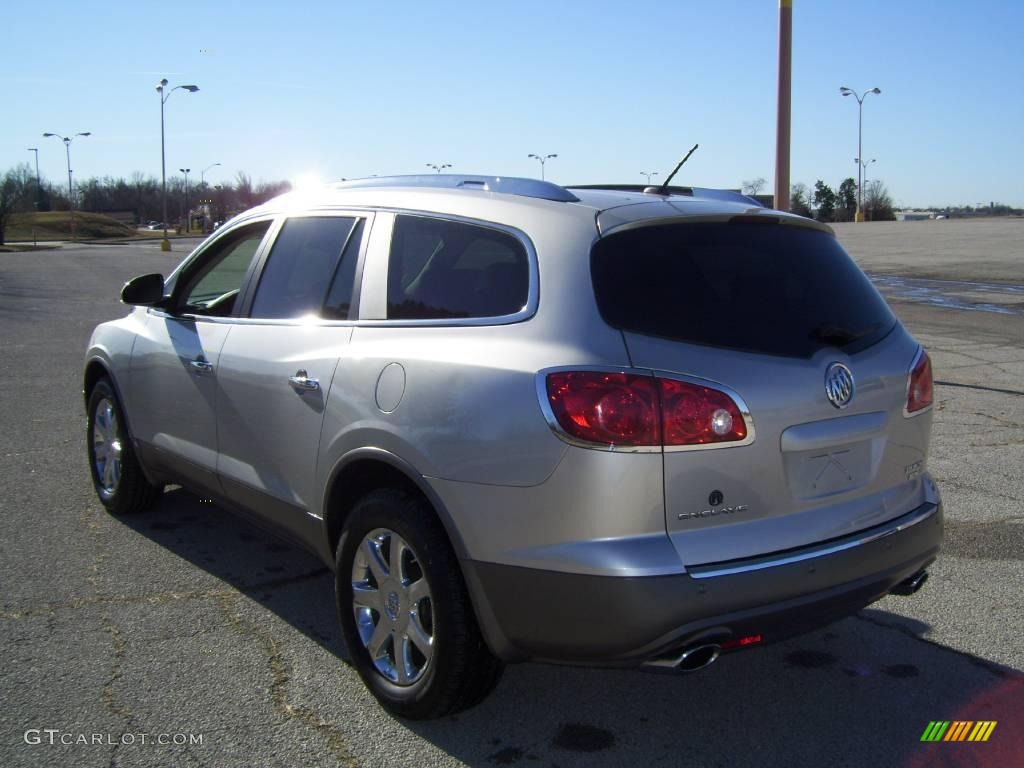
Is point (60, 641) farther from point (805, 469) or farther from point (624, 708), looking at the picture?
point (805, 469)

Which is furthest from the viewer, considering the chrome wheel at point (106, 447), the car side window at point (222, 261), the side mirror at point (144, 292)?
the chrome wheel at point (106, 447)

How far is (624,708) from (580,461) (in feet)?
3.87

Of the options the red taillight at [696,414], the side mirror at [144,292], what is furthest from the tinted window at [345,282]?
the side mirror at [144,292]

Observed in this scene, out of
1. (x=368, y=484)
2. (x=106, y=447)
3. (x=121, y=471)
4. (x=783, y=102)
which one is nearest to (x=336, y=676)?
(x=368, y=484)

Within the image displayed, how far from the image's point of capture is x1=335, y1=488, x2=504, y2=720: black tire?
3.25 m

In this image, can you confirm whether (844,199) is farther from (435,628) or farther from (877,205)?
(435,628)

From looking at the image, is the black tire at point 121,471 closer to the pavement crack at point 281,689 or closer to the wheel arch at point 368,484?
the pavement crack at point 281,689

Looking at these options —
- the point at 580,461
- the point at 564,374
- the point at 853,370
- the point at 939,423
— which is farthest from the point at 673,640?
the point at 939,423

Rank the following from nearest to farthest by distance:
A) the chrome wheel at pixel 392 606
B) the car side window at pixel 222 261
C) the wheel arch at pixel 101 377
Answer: the chrome wheel at pixel 392 606
the car side window at pixel 222 261
the wheel arch at pixel 101 377

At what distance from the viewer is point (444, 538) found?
3.31 m

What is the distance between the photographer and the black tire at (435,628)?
3252 millimetres

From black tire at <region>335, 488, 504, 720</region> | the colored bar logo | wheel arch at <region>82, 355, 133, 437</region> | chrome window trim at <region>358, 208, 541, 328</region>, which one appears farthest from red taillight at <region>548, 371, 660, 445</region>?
wheel arch at <region>82, 355, 133, 437</region>

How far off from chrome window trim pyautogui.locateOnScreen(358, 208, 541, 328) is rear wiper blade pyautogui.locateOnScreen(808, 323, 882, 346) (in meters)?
0.89

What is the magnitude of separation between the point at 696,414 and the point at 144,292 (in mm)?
3398
